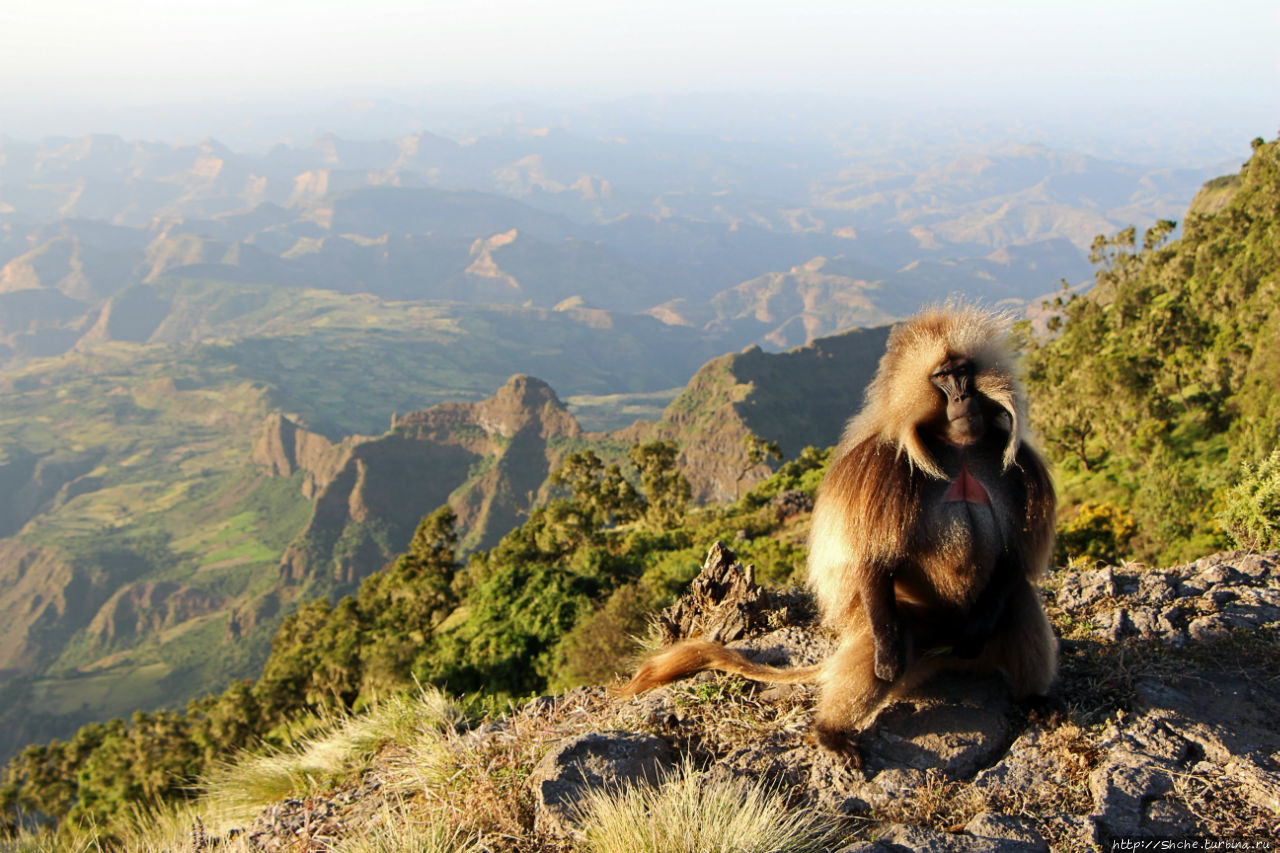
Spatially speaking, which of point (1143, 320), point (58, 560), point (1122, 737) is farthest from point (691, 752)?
point (58, 560)

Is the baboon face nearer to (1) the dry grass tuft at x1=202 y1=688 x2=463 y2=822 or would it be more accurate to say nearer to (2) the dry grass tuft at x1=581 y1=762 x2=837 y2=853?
(2) the dry grass tuft at x1=581 y1=762 x2=837 y2=853

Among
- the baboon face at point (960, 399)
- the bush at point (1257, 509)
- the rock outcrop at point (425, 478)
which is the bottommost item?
the rock outcrop at point (425, 478)

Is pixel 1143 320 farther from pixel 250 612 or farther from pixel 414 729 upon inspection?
pixel 250 612

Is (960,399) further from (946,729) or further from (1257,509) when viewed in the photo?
(1257,509)

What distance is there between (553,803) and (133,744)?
87.8ft

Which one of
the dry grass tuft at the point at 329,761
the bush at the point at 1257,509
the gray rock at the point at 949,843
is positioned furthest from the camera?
the bush at the point at 1257,509

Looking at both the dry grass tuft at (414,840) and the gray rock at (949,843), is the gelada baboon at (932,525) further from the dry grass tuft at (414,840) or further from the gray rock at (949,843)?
the dry grass tuft at (414,840)

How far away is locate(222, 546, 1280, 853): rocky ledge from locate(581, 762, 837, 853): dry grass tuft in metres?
0.25

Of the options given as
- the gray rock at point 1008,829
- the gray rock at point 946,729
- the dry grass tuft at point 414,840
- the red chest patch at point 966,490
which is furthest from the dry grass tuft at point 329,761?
the red chest patch at point 966,490

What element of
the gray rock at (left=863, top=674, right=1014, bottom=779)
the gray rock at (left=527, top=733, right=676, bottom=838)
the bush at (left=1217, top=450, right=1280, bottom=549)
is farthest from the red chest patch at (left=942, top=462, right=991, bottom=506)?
the bush at (left=1217, top=450, right=1280, bottom=549)

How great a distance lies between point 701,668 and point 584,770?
1451 millimetres

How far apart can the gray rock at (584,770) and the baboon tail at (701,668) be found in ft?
2.62

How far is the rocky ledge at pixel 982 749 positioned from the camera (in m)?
4.13

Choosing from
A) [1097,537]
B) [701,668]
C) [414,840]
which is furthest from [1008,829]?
[1097,537]
